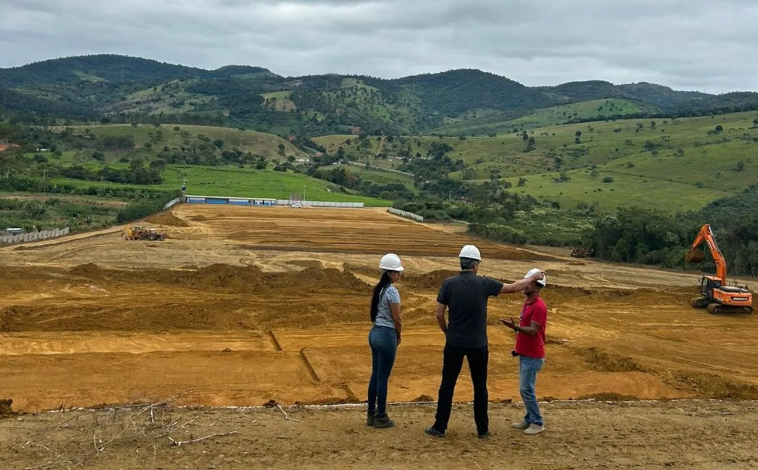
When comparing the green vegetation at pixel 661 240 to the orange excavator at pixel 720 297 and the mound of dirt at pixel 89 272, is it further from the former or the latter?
the mound of dirt at pixel 89 272

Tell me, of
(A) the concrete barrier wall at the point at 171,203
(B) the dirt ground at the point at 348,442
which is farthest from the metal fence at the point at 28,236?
(B) the dirt ground at the point at 348,442

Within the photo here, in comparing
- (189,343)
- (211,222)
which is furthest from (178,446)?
(211,222)

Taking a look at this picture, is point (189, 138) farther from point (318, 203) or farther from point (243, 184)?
point (318, 203)

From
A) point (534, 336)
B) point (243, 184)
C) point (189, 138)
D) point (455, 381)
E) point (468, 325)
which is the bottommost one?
point (243, 184)

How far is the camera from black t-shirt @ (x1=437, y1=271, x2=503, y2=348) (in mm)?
7316

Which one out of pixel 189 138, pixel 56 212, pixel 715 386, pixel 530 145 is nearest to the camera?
pixel 715 386

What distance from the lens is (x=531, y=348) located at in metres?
7.87

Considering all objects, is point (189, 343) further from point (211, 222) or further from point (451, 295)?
point (211, 222)

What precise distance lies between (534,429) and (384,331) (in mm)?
2156

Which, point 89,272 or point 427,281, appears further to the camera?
point 427,281

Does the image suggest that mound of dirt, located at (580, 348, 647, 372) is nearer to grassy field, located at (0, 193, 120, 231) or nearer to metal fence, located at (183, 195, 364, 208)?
grassy field, located at (0, 193, 120, 231)

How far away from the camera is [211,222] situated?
51750 mm

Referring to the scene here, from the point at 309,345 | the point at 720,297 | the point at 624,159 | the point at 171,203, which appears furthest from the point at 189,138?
the point at 309,345

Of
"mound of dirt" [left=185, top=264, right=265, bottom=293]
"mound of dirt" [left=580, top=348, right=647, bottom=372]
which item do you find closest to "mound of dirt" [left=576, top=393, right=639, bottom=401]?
"mound of dirt" [left=580, top=348, right=647, bottom=372]
